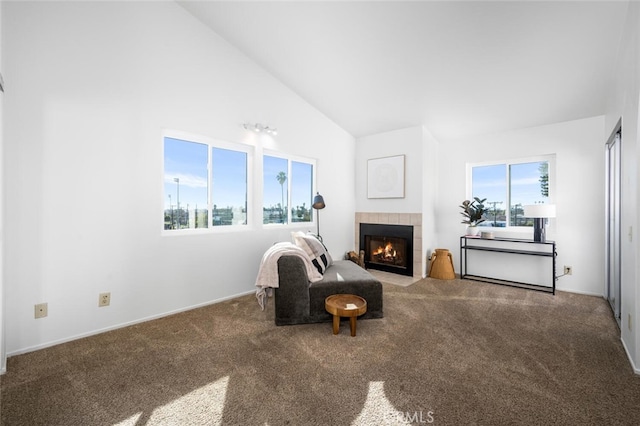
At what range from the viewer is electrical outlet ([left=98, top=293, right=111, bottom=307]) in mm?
2484

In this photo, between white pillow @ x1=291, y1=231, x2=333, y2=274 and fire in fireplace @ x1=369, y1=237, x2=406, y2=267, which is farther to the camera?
fire in fireplace @ x1=369, y1=237, x2=406, y2=267

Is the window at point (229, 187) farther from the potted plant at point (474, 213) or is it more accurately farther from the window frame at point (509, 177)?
the window frame at point (509, 177)

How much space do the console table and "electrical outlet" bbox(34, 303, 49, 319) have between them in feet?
15.6

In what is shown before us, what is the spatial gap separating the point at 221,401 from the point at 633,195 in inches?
119

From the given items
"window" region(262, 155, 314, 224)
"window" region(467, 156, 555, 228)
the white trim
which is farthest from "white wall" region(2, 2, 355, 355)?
"window" region(467, 156, 555, 228)

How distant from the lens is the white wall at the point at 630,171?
1888 mm

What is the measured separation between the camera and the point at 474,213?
429 centimetres

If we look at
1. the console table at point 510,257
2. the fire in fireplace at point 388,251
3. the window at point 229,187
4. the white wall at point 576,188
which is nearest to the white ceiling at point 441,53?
the white wall at point 576,188

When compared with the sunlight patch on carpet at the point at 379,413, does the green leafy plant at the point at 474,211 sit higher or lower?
higher

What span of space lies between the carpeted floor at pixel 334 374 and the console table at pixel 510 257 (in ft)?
3.37

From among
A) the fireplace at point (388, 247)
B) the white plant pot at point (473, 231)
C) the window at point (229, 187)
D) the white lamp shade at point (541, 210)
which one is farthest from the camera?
the fireplace at point (388, 247)

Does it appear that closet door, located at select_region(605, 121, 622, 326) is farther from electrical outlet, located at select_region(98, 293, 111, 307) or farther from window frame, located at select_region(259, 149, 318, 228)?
electrical outlet, located at select_region(98, 293, 111, 307)

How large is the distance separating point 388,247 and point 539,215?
2.08 m

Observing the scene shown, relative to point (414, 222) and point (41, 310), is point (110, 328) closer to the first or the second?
point (41, 310)
